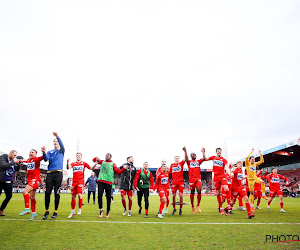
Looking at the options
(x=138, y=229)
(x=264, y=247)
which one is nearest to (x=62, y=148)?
(x=138, y=229)

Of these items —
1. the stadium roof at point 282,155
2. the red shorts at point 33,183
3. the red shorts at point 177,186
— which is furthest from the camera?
the stadium roof at point 282,155

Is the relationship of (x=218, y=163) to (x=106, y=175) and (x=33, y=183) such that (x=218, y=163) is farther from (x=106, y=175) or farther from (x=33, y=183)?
(x=33, y=183)

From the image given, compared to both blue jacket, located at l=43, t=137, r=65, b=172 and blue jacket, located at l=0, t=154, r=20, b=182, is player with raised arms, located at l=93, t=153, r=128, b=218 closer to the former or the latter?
blue jacket, located at l=43, t=137, r=65, b=172

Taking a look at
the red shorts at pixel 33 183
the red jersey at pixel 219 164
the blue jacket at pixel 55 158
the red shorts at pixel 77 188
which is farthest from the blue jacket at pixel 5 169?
the red jersey at pixel 219 164

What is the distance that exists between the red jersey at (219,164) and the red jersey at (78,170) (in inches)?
210

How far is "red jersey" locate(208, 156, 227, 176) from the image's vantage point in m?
10.0

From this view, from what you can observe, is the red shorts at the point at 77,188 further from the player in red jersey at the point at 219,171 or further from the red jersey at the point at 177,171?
the player in red jersey at the point at 219,171

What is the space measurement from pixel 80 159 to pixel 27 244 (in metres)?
5.27

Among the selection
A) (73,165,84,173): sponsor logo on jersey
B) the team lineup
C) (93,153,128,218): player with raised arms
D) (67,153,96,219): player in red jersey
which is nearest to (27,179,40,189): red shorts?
the team lineup

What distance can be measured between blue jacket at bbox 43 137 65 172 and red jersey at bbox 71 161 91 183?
1292mm

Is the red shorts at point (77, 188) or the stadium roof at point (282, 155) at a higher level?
the stadium roof at point (282, 155)

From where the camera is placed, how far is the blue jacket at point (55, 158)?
26.6 feet

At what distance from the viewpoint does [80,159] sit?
32.3 ft

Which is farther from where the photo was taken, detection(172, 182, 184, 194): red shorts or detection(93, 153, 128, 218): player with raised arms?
detection(172, 182, 184, 194): red shorts
